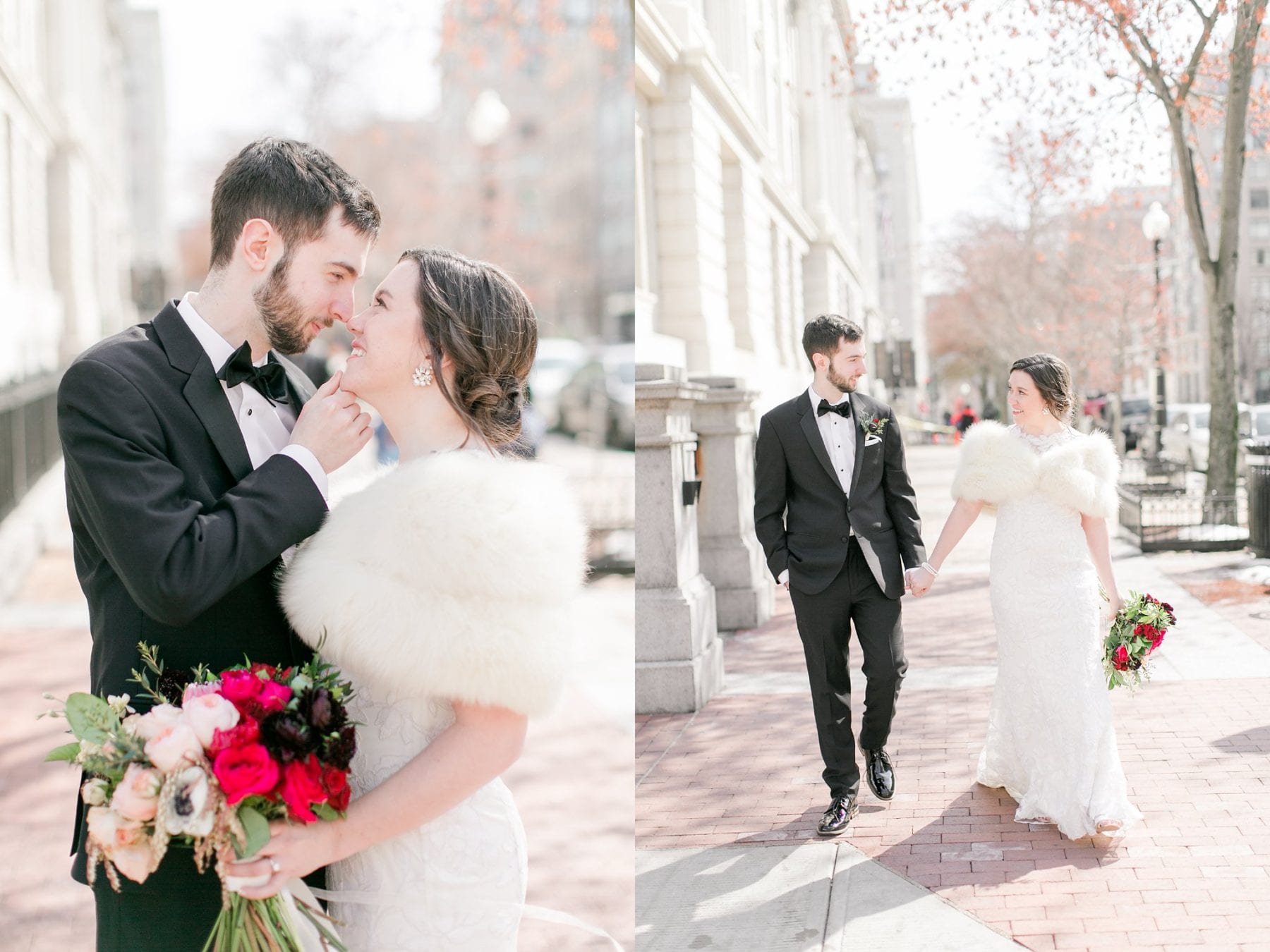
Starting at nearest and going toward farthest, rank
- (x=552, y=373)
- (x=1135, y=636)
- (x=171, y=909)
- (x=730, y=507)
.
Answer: (x=171, y=909)
(x=1135, y=636)
(x=730, y=507)
(x=552, y=373)

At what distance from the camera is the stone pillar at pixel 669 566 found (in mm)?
7395

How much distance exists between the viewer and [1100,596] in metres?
5.02

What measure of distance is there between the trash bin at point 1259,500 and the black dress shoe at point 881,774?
176 cm

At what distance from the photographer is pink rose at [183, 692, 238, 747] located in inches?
81.7

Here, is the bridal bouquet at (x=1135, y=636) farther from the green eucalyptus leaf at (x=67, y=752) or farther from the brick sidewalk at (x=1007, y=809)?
the green eucalyptus leaf at (x=67, y=752)

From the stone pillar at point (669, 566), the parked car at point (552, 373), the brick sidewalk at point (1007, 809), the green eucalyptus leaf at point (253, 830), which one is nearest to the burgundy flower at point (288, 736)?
the green eucalyptus leaf at point (253, 830)

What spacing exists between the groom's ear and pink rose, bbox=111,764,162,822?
3.94ft

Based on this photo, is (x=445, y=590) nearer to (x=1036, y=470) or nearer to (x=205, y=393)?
(x=205, y=393)

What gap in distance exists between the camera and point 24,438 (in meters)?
15.8

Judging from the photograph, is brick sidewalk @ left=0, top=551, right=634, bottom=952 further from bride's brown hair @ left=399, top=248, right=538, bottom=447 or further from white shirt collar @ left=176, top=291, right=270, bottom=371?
bride's brown hair @ left=399, top=248, right=538, bottom=447

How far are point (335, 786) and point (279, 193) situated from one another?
1.34 m

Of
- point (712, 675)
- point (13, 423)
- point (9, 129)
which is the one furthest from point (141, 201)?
point (712, 675)

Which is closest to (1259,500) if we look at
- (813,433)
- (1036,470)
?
(1036,470)

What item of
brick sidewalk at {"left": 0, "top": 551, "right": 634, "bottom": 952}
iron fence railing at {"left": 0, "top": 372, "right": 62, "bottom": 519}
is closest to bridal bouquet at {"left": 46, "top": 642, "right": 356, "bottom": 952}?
brick sidewalk at {"left": 0, "top": 551, "right": 634, "bottom": 952}
